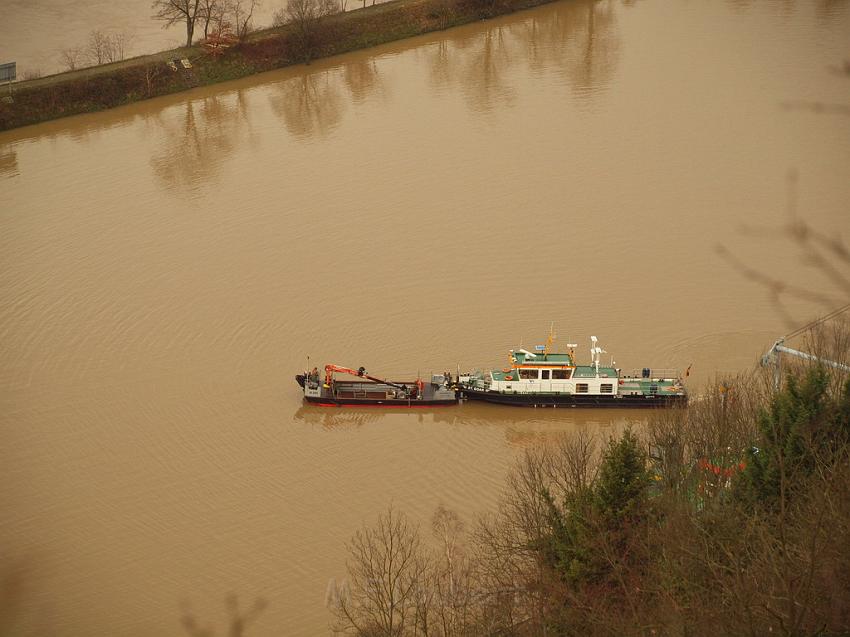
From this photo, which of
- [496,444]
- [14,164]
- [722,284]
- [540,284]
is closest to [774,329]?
[722,284]

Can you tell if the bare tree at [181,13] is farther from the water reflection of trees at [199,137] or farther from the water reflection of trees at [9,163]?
the water reflection of trees at [9,163]

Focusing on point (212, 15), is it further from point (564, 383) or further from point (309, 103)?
point (564, 383)

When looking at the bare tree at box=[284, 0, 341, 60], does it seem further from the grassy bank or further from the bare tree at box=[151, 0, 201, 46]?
the bare tree at box=[151, 0, 201, 46]

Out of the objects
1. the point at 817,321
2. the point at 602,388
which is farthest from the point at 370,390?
the point at 817,321

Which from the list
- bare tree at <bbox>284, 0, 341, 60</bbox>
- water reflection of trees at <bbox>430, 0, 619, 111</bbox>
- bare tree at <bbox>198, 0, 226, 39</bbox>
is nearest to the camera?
water reflection of trees at <bbox>430, 0, 619, 111</bbox>

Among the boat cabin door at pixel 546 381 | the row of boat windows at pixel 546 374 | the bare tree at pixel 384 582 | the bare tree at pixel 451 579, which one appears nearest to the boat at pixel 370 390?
the row of boat windows at pixel 546 374

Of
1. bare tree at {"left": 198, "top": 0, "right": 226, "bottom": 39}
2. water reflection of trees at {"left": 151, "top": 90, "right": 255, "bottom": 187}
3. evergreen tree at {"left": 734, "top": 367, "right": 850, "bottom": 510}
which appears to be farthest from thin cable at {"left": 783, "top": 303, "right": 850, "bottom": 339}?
bare tree at {"left": 198, "top": 0, "right": 226, "bottom": 39}
